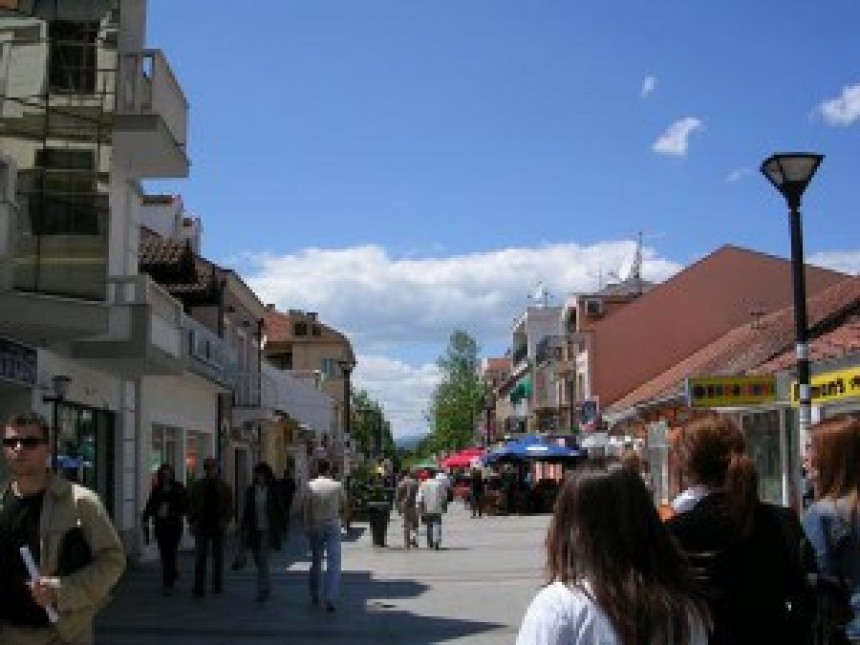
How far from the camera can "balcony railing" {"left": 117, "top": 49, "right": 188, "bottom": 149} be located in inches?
679

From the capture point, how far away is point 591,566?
296 centimetres

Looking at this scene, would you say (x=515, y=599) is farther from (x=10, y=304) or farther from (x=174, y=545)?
(x=10, y=304)

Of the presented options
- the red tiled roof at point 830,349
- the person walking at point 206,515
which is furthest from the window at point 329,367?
the person walking at point 206,515

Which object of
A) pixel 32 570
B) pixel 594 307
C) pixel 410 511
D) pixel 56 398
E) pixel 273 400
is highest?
pixel 594 307

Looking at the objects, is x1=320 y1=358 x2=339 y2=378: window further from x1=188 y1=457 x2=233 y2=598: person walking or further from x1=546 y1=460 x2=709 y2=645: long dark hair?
x1=546 y1=460 x2=709 y2=645: long dark hair

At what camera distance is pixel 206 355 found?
83.0ft

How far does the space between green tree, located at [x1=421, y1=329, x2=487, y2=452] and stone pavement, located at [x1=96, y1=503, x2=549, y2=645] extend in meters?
89.8

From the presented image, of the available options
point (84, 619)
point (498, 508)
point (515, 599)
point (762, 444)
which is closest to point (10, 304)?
point (515, 599)

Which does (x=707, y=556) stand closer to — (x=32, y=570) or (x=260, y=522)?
(x=32, y=570)

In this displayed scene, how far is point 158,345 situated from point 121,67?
3834 mm

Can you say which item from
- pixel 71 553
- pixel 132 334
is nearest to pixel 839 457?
pixel 71 553

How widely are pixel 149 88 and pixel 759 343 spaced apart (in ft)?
69.3

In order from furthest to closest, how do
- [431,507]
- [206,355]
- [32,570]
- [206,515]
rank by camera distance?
[431,507] → [206,355] → [206,515] → [32,570]

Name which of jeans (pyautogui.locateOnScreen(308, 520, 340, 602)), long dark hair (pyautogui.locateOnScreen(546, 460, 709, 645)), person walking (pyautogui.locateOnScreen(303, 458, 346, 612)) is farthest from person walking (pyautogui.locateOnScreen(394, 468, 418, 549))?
long dark hair (pyautogui.locateOnScreen(546, 460, 709, 645))
